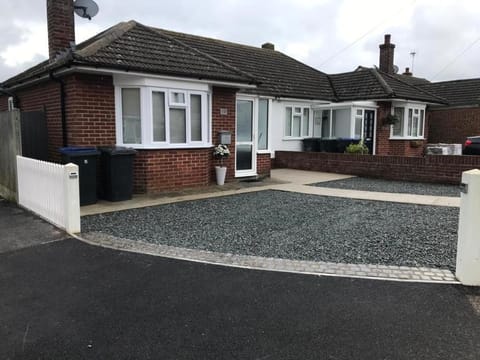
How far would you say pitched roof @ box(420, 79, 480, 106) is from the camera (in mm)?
23141

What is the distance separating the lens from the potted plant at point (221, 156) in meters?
10.8

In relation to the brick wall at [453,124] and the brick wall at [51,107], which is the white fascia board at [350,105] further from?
the brick wall at [51,107]

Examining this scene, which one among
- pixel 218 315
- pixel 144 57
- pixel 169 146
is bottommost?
pixel 218 315

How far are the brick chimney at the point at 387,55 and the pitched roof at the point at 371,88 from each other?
317 centimetres

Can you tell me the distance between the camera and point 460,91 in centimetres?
2448

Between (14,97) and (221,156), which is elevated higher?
(14,97)

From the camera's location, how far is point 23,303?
12.5 ft

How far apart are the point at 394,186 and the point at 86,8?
999 centimetres

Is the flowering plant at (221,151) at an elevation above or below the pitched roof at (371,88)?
below

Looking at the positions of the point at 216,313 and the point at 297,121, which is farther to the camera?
the point at 297,121

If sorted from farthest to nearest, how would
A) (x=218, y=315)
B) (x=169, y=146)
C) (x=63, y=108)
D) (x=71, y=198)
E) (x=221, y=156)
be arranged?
(x=221, y=156)
(x=169, y=146)
(x=63, y=108)
(x=71, y=198)
(x=218, y=315)

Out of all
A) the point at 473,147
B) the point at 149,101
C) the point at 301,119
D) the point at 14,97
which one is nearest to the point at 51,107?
the point at 149,101

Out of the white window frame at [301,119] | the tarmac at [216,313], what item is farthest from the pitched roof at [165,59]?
the tarmac at [216,313]

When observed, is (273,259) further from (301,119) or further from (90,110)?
(301,119)
